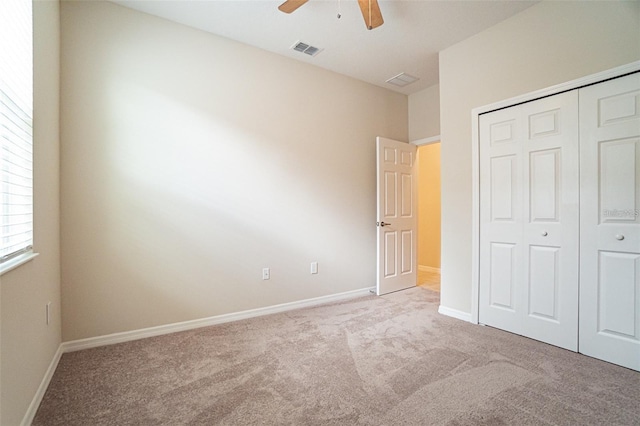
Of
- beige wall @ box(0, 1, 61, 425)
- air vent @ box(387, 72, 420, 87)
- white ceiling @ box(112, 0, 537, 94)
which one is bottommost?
beige wall @ box(0, 1, 61, 425)

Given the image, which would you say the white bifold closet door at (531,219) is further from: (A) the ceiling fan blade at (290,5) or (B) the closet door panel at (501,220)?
(A) the ceiling fan blade at (290,5)

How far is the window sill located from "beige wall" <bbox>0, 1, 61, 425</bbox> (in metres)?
0.03

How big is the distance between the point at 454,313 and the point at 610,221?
1.52 meters

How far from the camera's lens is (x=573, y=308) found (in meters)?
2.21

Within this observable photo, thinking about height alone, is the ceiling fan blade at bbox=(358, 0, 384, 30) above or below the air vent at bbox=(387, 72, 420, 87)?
below

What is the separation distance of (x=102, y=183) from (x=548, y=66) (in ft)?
12.5

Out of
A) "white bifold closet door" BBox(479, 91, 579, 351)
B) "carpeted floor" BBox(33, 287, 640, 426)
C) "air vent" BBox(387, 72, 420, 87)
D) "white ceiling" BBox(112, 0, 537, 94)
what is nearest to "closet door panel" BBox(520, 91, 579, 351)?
"white bifold closet door" BBox(479, 91, 579, 351)

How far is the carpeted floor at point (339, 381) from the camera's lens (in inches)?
59.1

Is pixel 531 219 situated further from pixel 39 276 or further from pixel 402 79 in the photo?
pixel 39 276

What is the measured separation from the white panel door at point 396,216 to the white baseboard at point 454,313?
84 centimetres

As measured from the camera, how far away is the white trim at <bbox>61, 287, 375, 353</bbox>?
89.0 inches

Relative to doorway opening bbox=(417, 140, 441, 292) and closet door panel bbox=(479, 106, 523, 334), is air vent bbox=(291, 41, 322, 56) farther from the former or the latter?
doorway opening bbox=(417, 140, 441, 292)

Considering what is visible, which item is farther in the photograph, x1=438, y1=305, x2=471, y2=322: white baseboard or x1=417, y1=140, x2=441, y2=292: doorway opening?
Answer: x1=417, y1=140, x2=441, y2=292: doorway opening


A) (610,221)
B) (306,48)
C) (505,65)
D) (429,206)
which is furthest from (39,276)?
(429,206)
